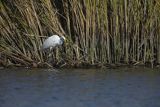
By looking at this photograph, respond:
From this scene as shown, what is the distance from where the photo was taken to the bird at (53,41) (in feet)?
31.7

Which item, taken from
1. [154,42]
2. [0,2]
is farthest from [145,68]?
[0,2]

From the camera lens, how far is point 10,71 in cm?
946

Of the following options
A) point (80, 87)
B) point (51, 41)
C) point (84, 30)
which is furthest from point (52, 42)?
point (80, 87)

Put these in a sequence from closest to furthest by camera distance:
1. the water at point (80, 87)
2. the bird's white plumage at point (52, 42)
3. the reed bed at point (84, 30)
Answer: the water at point (80, 87), the reed bed at point (84, 30), the bird's white plumage at point (52, 42)

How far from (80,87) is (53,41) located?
178 cm

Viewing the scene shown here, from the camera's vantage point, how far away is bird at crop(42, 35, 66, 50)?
31.7 ft

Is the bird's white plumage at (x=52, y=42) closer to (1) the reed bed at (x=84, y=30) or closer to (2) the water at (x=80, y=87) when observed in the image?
(1) the reed bed at (x=84, y=30)

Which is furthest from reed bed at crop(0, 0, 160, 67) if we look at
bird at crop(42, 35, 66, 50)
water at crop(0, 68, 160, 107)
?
water at crop(0, 68, 160, 107)

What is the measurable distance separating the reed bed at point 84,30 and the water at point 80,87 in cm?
30

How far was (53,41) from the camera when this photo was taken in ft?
31.8

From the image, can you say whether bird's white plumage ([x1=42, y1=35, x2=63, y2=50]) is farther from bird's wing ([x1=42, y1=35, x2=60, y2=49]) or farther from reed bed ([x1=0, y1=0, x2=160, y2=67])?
reed bed ([x1=0, y1=0, x2=160, y2=67])

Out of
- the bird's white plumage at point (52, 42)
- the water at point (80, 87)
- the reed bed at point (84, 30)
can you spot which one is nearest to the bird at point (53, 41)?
the bird's white plumage at point (52, 42)

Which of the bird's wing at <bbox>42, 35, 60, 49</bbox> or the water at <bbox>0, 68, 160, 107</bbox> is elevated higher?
the bird's wing at <bbox>42, 35, 60, 49</bbox>

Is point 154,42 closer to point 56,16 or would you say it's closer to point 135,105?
point 56,16
